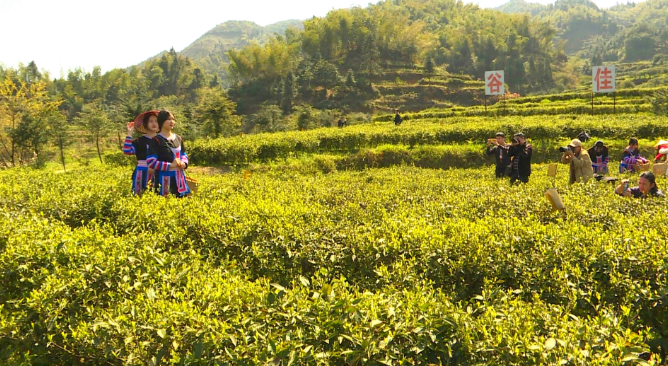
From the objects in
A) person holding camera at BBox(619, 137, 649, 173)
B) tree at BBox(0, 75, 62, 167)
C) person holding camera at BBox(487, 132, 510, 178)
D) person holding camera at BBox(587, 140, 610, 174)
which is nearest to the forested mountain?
tree at BBox(0, 75, 62, 167)

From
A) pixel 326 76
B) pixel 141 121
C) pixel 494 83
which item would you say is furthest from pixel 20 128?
pixel 326 76

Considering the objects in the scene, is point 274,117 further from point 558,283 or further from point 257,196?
point 558,283

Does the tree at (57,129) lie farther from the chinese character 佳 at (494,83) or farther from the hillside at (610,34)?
the hillside at (610,34)

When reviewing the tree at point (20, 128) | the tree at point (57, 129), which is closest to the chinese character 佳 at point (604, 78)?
the tree at point (57, 129)

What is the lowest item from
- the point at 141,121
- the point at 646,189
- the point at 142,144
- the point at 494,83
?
the point at 646,189

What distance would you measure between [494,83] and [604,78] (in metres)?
5.47

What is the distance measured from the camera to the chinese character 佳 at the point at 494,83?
22922 mm

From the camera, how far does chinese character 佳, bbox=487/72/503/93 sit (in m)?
22.9

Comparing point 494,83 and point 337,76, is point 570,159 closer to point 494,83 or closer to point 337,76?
point 494,83

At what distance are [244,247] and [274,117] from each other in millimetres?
30972

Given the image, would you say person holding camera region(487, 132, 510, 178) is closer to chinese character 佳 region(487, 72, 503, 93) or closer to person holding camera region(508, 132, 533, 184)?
person holding camera region(508, 132, 533, 184)

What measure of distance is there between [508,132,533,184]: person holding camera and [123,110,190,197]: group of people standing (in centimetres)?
611

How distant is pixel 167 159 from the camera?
18.6 feet

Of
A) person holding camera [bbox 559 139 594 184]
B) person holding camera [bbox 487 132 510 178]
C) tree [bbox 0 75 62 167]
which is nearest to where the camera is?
person holding camera [bbox 559 139 594 184]
